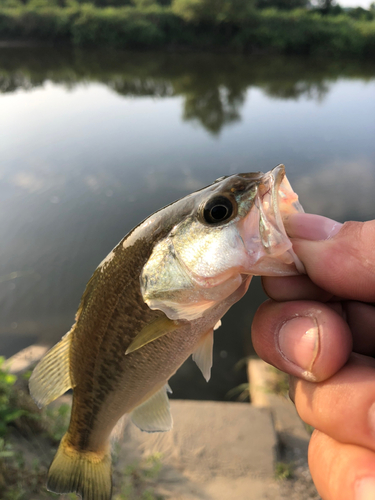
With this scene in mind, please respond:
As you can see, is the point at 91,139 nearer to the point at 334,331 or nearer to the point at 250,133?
the point at 250,133

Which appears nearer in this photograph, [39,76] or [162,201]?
[162,201]

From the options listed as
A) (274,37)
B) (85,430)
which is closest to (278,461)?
(85,430)

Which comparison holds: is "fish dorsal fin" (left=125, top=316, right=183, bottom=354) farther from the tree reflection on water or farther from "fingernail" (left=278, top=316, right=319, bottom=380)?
the tree reflection on water

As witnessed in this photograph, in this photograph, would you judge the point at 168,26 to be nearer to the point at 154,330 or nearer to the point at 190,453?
the point at 190,453

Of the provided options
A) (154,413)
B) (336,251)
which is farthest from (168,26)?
(154,413)

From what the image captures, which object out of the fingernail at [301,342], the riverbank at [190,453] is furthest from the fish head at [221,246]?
the riverbank at [190,453]

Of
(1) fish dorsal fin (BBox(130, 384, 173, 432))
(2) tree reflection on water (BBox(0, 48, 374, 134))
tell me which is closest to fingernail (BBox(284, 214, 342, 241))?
(1) fish dorsal fin (BBox(130, 384, 173, 432))

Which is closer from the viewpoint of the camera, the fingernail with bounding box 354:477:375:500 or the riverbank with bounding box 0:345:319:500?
the fingernail with bounding box 354:477:375:500
